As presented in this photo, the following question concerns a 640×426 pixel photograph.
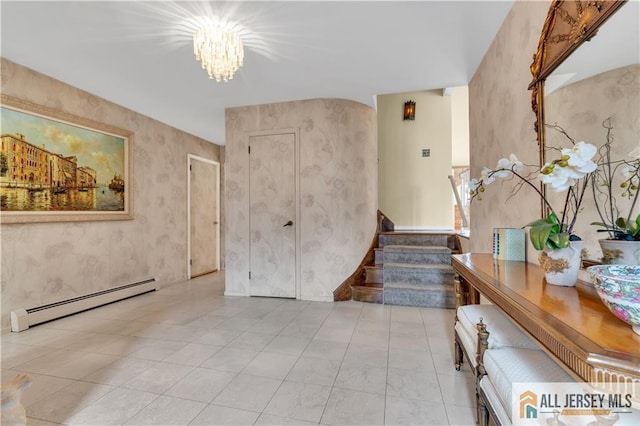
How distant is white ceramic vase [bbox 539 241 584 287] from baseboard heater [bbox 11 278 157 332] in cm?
396

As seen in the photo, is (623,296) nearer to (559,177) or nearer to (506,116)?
(559,177)

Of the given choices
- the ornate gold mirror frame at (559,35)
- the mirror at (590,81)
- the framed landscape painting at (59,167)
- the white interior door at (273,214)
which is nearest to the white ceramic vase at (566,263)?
the mirror at (590,81)

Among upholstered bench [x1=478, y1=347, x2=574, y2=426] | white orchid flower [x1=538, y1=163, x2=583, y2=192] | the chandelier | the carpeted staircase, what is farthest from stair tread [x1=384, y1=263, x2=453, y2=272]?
the chandelier

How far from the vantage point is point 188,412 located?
153 cm

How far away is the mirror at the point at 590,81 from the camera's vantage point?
96 cm

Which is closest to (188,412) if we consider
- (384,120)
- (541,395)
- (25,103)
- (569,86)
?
(541,395)

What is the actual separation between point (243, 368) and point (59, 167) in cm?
283

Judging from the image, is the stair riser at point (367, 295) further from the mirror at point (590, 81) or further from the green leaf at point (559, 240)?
the green leaf at point (559, 240)

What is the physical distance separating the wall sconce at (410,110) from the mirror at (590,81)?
3706mm

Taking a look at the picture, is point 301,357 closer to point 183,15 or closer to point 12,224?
point 183,15

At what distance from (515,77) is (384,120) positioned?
→ 355cm

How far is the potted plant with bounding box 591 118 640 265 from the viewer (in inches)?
36.9

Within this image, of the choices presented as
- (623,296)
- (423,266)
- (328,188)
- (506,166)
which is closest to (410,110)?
(328,188)

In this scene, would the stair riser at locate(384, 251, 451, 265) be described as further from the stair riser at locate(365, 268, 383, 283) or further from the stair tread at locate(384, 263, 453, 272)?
the stair riser at locate(365, 268, 383, 283)
